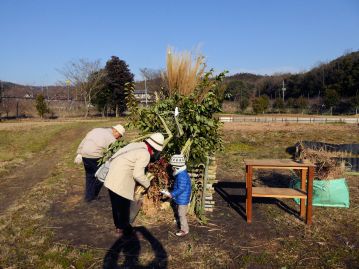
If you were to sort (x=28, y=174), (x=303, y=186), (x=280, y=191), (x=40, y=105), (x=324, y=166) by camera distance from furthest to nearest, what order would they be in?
1. (x=40, y=105)
2. (x=28, y=174)
3. (x=324, y=166)
4. (x=303, y=186)
5. (x=280, y=191)

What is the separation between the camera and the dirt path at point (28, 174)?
22.1ft

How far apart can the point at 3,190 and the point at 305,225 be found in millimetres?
6141

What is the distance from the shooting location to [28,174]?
8977 mm

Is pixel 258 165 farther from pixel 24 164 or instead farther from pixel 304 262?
pixel 24 164

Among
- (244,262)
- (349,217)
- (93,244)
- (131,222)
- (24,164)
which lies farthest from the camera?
(24,164)

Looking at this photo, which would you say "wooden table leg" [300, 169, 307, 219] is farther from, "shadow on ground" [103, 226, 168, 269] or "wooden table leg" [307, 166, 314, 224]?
"shadow on ground" [103, 226, 168, 269]

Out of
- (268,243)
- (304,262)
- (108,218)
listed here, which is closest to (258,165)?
(268,243)

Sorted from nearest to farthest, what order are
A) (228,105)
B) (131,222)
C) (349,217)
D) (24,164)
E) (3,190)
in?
(131,222), (349,217), (3,190), (24,164), (228,105)

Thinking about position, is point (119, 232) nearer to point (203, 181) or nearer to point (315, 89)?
point (203, 181)

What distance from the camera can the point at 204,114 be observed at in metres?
5.38

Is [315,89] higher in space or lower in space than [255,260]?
higher

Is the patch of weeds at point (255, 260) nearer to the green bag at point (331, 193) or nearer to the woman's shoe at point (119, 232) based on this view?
the woman's shoe at point (119, 232)

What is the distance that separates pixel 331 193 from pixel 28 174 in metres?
7.52

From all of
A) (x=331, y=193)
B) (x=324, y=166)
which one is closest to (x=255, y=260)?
(x=331, y=193)
